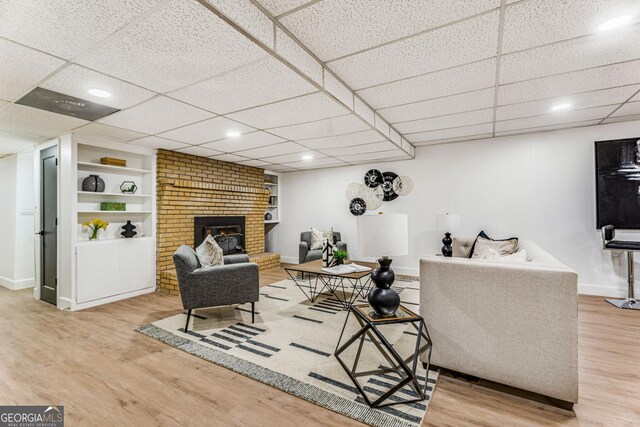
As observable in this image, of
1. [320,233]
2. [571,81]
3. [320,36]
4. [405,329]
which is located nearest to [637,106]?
[571,81]

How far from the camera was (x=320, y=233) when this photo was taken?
6059 mm

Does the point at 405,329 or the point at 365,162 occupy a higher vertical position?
the point at 365,162

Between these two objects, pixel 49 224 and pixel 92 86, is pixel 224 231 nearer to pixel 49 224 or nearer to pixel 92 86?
pixel 49 224

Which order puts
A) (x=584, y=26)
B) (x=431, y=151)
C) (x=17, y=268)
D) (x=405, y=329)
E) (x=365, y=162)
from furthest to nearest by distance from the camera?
(x=365, y=162)
(x=431, y=151)
(x=17, y=268)
(x=405, y=329)
(x=584, y=26)

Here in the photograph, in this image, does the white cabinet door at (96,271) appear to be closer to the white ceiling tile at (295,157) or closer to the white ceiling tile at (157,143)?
the white ceiling tile at (157,143)

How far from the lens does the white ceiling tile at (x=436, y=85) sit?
2461 millimetres

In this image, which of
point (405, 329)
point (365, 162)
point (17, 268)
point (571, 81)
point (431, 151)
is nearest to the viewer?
point (571, 81)

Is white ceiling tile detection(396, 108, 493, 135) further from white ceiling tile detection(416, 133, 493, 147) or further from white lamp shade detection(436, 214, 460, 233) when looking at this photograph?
white lamp shade detection(436, 214, 460, 233)

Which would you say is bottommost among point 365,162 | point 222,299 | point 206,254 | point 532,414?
point 532,414

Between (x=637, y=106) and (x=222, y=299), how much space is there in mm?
5197

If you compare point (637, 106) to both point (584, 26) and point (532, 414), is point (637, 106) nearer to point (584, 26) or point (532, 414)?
point (584, 26)

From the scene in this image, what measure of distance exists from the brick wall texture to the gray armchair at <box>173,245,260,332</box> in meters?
1.65

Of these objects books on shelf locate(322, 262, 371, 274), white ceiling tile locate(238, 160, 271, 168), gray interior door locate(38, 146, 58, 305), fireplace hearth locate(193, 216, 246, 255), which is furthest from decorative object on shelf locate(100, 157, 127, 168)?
books on shelf locate(322, 262, 371, 274)

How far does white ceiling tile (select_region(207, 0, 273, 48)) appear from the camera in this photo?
1.57 m
